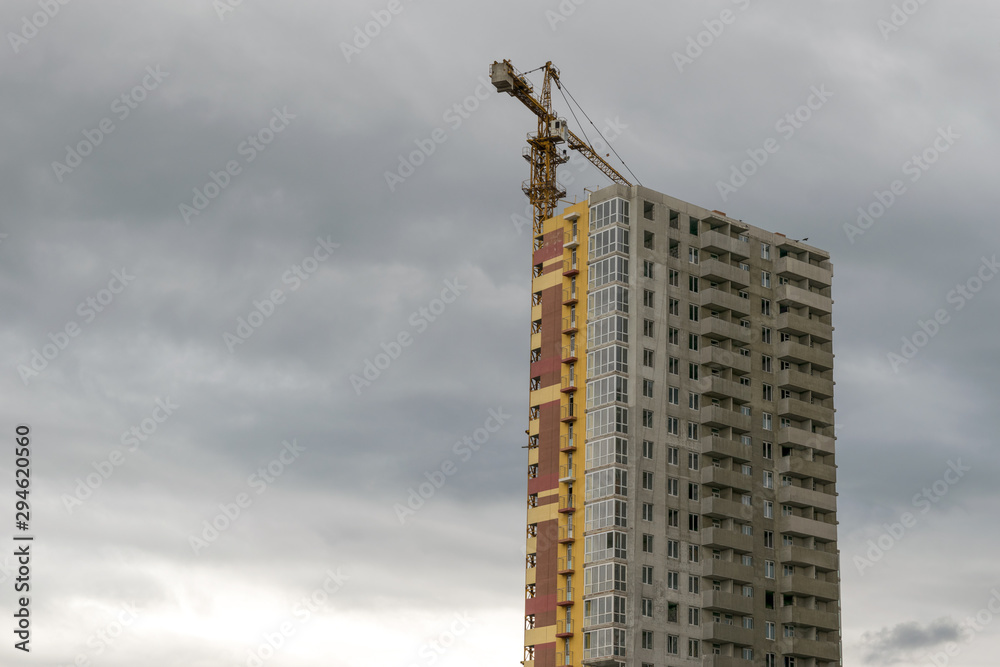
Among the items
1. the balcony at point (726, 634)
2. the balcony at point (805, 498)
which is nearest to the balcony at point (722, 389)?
the balcony at point (805, 498)

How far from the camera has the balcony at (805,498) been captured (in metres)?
178

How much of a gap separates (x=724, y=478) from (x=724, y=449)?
11.7 ft

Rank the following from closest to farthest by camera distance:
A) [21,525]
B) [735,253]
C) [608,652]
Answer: [21,525], [608,652], [735,253]

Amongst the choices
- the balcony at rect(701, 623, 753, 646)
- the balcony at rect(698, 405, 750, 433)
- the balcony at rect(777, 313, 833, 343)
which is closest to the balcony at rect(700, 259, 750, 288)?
the balcony at rect(777, 313, 833, 343)

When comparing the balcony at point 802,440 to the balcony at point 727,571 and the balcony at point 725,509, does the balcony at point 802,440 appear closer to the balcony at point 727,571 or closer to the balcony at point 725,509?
the balcony at point 725,509

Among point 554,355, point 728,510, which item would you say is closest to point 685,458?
point 728,510

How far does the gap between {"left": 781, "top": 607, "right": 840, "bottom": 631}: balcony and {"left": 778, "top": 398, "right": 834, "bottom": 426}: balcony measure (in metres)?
24.2

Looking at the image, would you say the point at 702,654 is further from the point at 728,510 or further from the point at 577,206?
the point at 577,206

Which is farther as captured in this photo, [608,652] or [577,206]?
[577,206]

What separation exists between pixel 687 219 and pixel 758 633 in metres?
51.4

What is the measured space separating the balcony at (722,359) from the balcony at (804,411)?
23.7ft

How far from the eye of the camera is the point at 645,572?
16225cm

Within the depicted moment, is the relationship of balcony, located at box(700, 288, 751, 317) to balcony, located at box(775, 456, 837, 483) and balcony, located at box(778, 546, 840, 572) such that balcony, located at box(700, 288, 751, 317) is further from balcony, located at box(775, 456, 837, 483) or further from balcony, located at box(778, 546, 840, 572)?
balcony, located at box(778, 546, 840, 572)

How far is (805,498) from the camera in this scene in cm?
17888
